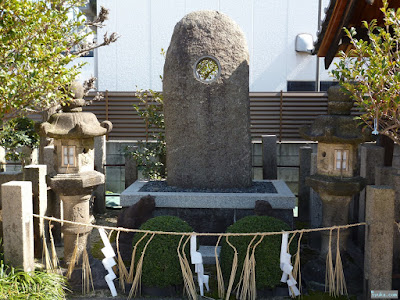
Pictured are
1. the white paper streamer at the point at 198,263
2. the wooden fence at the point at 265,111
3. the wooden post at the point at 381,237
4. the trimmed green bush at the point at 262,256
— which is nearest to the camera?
the wooden post at the point at 381,237

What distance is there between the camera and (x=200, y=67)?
7.73 m

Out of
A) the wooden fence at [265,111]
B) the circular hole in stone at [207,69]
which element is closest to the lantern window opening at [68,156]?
the circular hole in stone at [207,69]

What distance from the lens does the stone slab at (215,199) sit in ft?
22.1

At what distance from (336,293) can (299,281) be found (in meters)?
0.47

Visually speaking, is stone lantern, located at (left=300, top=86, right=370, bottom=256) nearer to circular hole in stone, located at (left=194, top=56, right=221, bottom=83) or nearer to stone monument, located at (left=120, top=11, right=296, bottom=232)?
stone monument, located at (left=120, top=11, right=296, bottom=232)

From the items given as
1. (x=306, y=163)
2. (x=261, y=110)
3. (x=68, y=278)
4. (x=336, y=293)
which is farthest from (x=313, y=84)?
(x=68, y=278)

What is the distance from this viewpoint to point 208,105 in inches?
298

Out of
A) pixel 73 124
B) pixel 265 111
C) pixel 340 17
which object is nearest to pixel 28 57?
pixel 73 124

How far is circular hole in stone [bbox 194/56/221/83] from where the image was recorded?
7.53 metres

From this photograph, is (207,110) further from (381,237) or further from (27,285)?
(27,285)

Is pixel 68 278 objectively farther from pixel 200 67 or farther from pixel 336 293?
pixel 200 67

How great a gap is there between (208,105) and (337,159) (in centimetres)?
254

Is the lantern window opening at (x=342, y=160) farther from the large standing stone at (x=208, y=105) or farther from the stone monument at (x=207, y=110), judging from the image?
the large standing stone at (x=208, y=105)

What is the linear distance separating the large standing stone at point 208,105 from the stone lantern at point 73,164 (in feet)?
6.05
